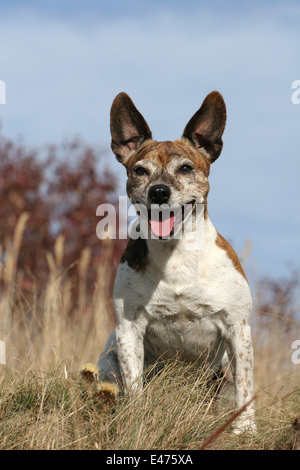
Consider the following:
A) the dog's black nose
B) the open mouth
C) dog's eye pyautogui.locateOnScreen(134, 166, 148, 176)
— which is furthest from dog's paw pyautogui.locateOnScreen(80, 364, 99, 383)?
dog's eye pyautogui.locateOnScreen(134, 166, 148, 176)

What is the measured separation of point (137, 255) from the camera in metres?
4.77

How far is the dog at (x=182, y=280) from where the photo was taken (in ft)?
15.0

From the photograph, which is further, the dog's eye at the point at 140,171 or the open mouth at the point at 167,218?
the dog's eye at the point at 140,171

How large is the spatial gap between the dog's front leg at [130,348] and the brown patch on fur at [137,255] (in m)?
0.42

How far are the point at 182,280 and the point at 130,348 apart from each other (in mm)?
648

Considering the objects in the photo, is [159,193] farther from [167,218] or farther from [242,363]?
[242,363]

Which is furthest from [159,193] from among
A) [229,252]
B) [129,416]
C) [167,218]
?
[129,416]

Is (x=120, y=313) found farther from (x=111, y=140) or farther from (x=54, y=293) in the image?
(x=54, y=293)

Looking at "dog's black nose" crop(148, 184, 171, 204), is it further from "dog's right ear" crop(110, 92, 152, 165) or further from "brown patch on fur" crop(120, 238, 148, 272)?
"dog's right ear" crop(110, 92, 152, 165)

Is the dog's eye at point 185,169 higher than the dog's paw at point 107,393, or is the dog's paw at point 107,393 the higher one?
the dog's eye at point 185,169

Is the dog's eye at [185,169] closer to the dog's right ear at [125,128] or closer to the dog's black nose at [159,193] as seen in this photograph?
the dog's black nose at [159,193]

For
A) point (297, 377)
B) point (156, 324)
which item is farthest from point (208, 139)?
point (297, 377)

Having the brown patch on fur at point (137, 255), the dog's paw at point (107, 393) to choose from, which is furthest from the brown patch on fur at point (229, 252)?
the dog's paw at point (107, 393)
